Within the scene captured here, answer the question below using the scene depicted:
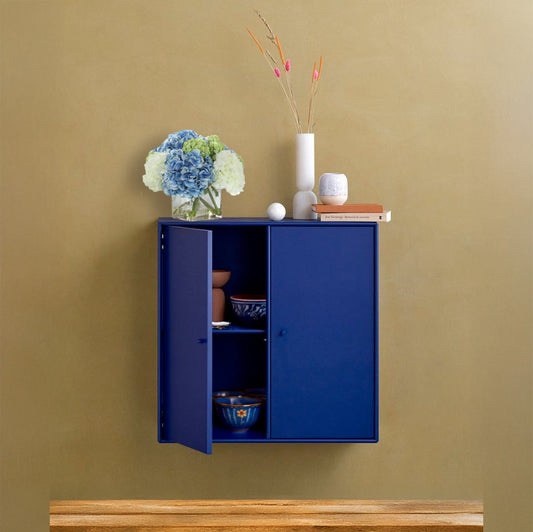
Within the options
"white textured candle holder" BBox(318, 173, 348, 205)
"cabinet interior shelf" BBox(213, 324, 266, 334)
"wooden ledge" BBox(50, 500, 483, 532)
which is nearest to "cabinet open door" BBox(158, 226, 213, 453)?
"cabinet interior shelf" BBox(213, 324, 266, 334)

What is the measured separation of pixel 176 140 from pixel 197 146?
132 mm

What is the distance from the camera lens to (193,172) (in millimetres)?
3281

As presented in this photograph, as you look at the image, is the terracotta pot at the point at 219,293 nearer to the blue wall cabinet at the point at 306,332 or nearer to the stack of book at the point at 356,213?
the blue wall cabinet at the point at 306,332

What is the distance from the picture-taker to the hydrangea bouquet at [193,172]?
10.8ft

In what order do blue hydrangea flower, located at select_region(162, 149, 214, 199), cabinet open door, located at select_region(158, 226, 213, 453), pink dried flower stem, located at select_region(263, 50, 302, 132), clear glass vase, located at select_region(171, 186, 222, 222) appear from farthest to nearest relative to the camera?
pink dried flower stem, located at select_region(263, 50, 302, 132) < clear glass vase, located at select_region(171, 186, 222, 222) < blue hydrangea flower, located at select_region(162, 149, 214, 199) < cabinet open door, located at select_region(158, 226, 213, 453)

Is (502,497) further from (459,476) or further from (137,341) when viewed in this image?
(137,341)

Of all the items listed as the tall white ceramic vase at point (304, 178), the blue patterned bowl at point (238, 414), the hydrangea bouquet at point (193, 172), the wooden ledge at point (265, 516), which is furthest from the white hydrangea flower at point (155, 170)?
the wooden ledge at point (265, 516)

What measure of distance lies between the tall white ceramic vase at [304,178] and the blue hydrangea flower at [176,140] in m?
0.44

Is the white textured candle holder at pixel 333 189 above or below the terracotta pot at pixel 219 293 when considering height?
above

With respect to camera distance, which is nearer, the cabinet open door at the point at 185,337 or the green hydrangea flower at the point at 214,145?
the cabinet open door at the point at 185,337

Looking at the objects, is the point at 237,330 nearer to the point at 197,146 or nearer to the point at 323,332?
the point at 323,332

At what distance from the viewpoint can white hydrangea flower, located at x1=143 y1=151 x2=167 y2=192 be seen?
3.38 meters

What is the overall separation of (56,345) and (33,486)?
65 centimetres

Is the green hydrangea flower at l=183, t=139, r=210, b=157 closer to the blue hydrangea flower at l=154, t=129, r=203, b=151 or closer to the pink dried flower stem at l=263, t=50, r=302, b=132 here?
the blue hydrangea flower at l=154, t=129, r=203, b=151
